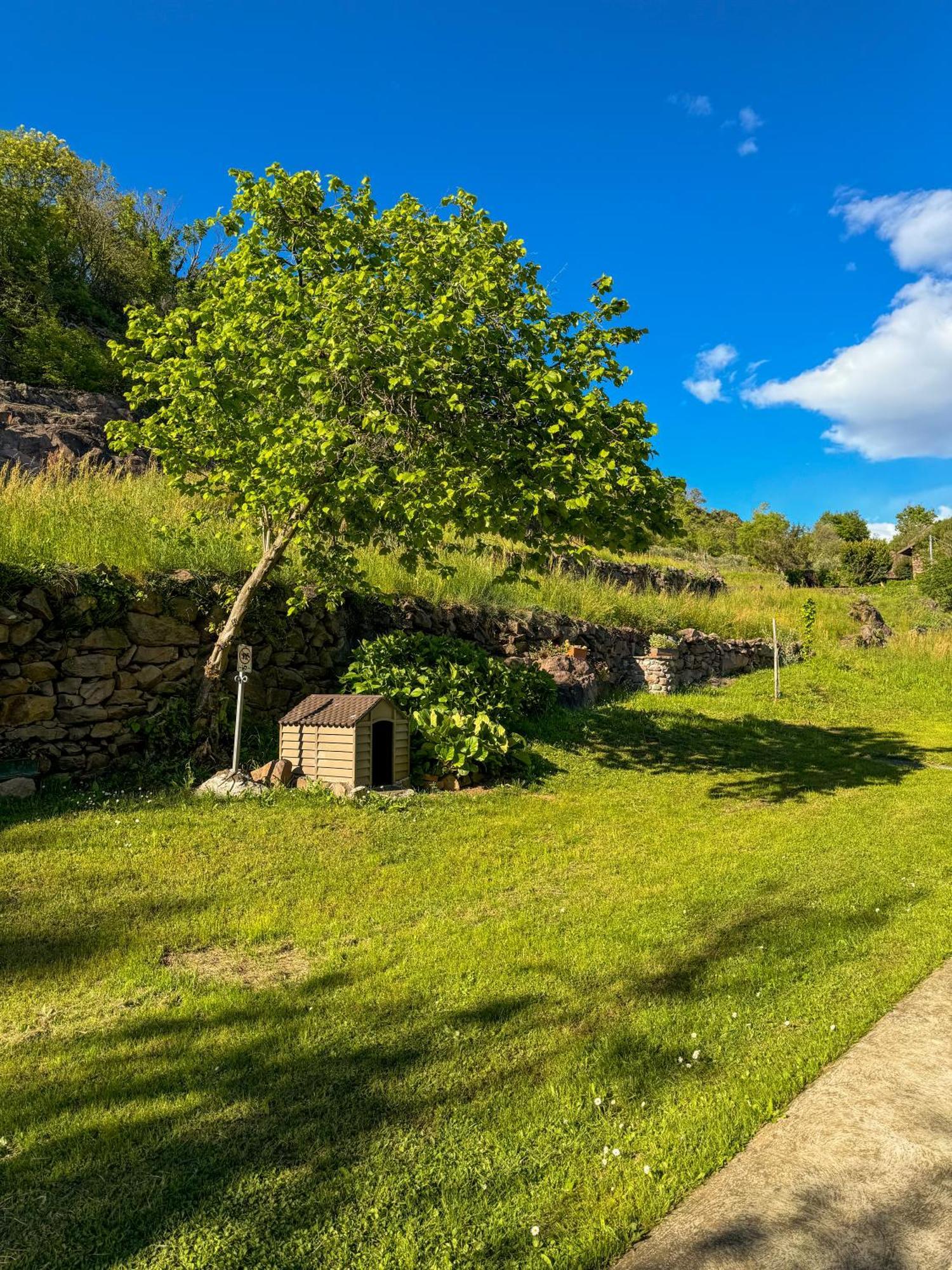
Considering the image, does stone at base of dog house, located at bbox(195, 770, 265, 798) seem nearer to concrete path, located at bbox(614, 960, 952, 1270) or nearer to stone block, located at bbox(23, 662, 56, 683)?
stone block, located at bbox(23, 662, 56, 683)

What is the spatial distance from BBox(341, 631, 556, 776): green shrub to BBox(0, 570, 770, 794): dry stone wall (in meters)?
0.67

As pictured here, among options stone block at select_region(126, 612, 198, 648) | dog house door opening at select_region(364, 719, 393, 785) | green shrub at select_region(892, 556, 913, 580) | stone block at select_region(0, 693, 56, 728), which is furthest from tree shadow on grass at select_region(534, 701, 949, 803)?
green shrub at select_region(892, 556, 913, 580)

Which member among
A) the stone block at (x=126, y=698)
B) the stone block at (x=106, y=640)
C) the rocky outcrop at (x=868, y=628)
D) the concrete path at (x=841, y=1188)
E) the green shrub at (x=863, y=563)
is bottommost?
the concrete path at (x=841, y=1188)

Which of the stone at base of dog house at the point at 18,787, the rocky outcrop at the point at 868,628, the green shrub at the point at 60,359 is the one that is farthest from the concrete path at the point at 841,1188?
the green shrub at the point at 60,359

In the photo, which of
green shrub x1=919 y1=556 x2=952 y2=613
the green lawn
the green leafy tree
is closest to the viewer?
the green lawn

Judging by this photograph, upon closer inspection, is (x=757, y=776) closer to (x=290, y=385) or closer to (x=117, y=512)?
(x=290, y=385)

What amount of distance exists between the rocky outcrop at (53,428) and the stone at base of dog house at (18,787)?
669 centimetres

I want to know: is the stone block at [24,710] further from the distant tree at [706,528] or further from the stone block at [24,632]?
the distant tree at [706,528]

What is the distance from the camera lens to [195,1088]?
2.87 m

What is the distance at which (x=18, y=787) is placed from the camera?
6.50 m

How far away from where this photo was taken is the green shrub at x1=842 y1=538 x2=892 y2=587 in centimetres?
4128

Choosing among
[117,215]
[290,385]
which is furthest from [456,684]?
[117,215]

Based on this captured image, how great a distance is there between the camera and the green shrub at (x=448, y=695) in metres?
8.09

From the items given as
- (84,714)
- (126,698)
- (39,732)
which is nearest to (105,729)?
(84,714)
